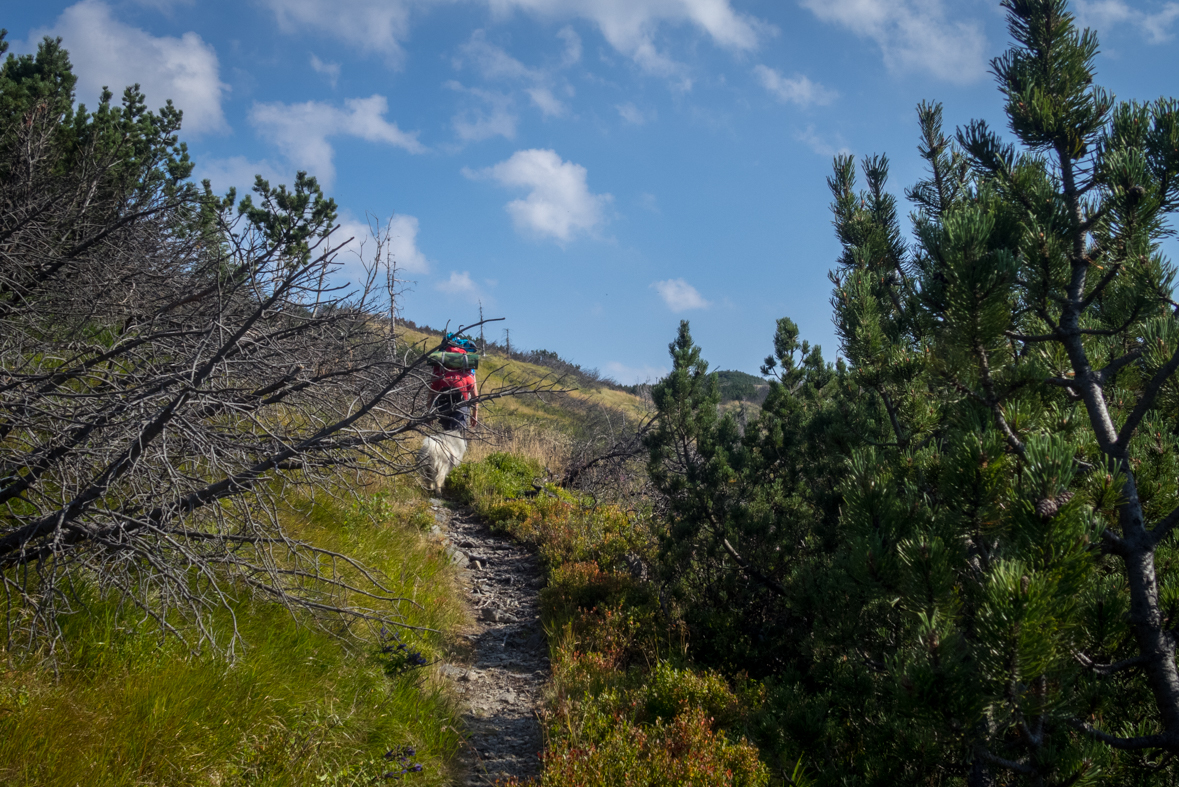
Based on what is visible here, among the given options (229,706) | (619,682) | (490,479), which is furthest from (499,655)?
(490,479)

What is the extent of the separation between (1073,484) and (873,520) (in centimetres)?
66

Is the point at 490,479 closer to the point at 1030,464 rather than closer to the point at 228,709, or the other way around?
the point at 228,709

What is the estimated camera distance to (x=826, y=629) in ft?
11.7

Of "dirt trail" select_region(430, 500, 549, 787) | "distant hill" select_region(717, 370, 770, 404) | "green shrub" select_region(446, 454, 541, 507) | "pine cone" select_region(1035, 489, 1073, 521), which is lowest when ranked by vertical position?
"dirt trail" select_region(430, 500, 549, 787)

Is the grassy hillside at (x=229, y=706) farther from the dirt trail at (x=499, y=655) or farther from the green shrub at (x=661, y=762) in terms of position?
the green shrub at (x=661, y=762)

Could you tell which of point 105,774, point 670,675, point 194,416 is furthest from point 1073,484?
point 105,774

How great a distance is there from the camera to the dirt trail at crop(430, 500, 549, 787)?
4.22 metres

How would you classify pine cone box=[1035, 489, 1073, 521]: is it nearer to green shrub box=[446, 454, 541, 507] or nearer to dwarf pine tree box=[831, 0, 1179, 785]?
dwarf pine tree box=[831, 0, 1179, 785]

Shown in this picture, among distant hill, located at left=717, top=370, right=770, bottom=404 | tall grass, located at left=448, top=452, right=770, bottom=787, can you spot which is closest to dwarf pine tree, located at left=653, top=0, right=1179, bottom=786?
tall grass, located at left=448, top=452, right=770, bottom=787

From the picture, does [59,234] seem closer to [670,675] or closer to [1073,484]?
[670,675]

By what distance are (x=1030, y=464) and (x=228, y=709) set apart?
3437 mm

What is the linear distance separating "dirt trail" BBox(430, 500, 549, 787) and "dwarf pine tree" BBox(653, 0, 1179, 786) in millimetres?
1880

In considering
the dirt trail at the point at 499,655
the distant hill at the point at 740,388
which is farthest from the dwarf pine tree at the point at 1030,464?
the distant hill at the point at 740,388

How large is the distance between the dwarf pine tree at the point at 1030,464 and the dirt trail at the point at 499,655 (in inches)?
74.0
